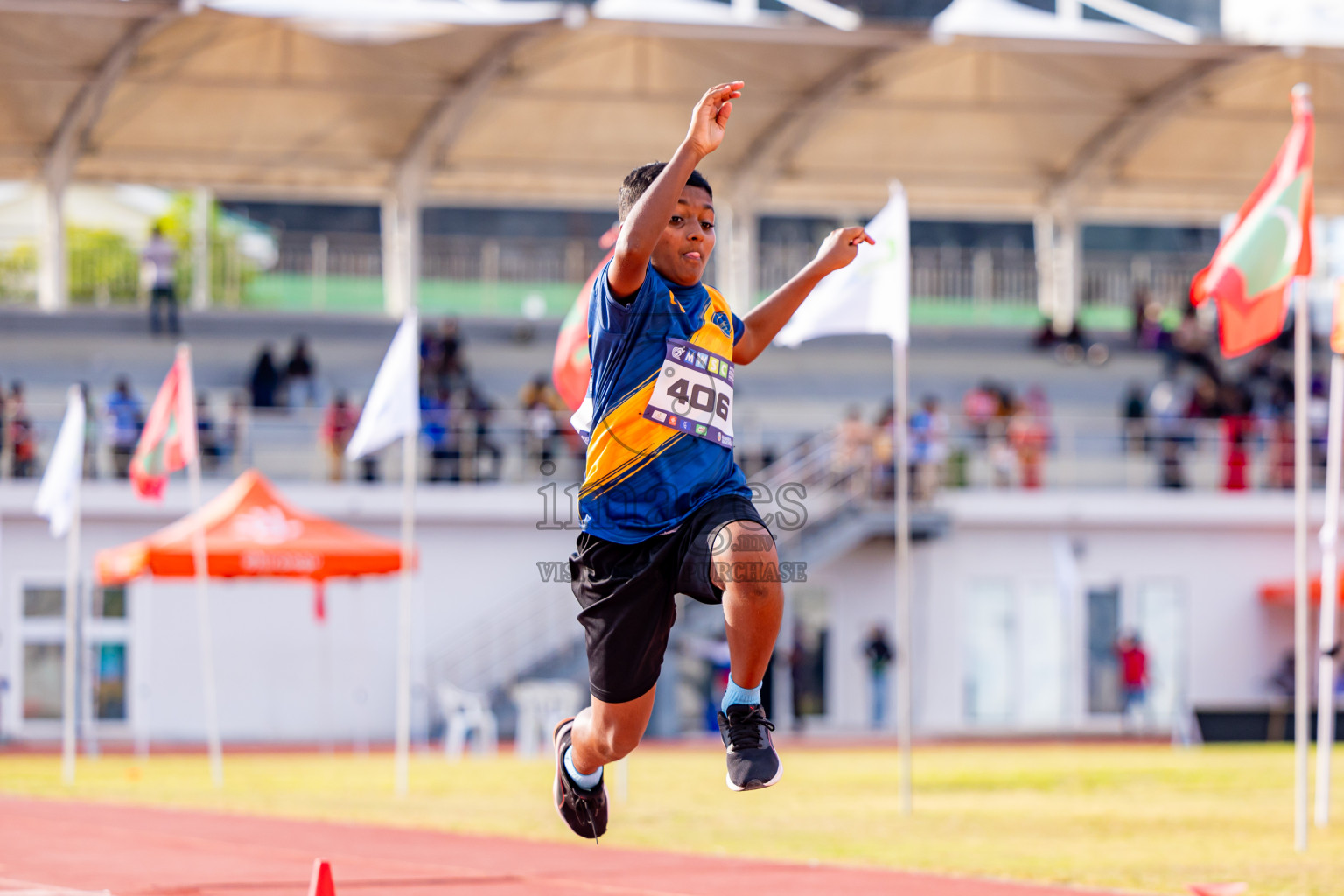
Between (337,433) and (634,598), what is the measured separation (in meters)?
21.9

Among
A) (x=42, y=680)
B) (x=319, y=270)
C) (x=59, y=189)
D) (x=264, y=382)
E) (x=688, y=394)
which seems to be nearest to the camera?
(x=688, y=394)

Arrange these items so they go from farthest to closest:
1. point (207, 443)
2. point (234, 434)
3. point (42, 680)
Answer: point (234, 434)
point (207, 443)
point (42, 680)

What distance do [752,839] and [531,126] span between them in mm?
23295

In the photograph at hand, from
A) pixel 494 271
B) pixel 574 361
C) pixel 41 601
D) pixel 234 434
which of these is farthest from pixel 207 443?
pixel 574 361

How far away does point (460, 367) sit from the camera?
2977 centimetres

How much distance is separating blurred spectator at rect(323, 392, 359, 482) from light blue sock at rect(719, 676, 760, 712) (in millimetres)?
21876

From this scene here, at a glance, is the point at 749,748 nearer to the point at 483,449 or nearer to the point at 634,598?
the point at 634,598

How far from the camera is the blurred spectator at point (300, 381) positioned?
28797mm

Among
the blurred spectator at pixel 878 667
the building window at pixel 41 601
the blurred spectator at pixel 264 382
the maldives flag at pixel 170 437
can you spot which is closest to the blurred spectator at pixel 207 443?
the blurred spectator at pixel 264 382

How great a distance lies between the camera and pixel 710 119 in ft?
16.6

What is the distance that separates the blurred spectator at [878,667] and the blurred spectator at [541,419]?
5.79 metres

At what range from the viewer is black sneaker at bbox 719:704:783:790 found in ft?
17.3

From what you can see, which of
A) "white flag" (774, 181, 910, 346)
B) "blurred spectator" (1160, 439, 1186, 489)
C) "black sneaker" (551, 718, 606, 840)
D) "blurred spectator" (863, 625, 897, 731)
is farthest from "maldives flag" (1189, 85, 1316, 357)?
"blurred spectator" (1160, 439, 1186, 489)

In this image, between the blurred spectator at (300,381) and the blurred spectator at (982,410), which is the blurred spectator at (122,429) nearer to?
the blurred spectator at (300,381)
